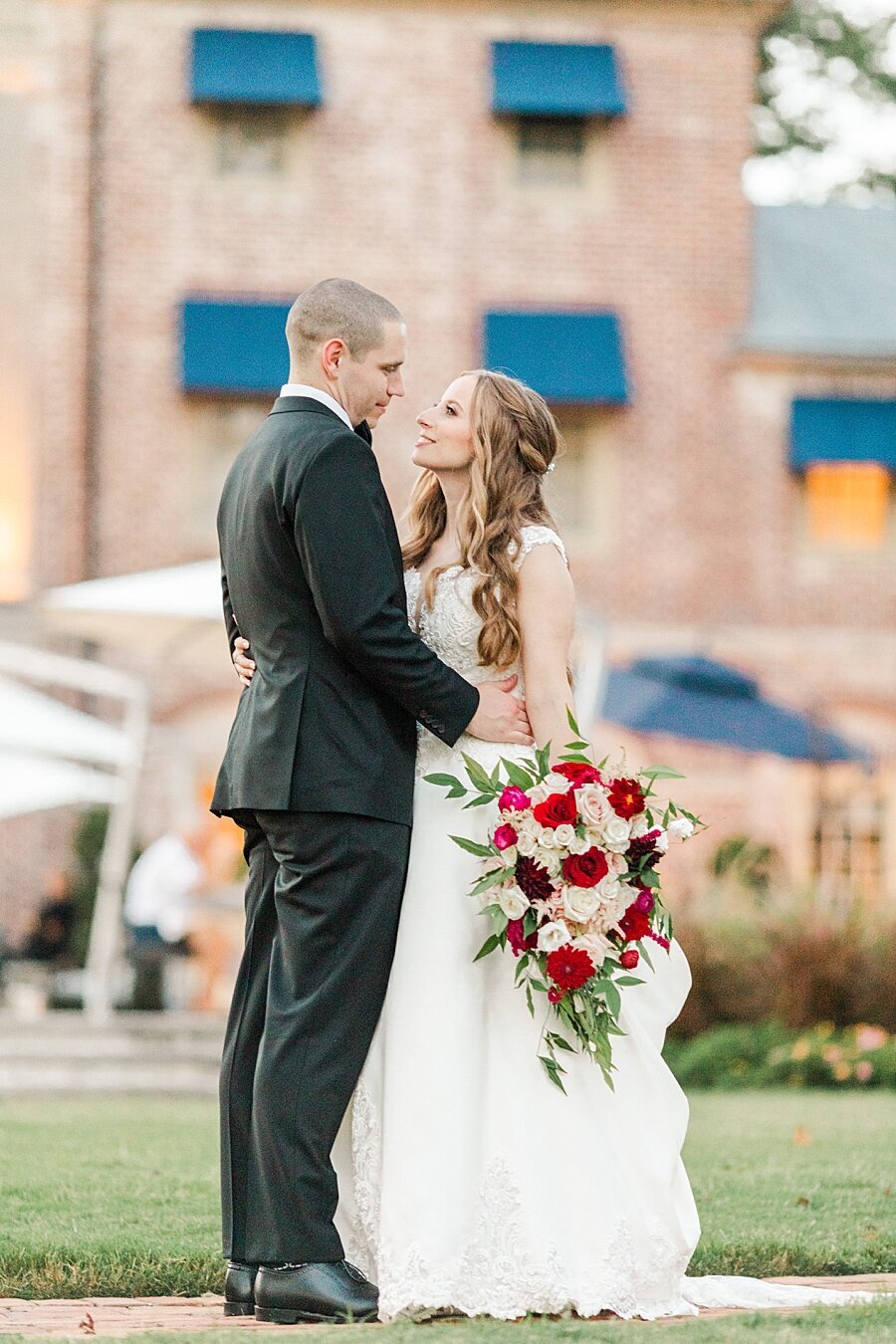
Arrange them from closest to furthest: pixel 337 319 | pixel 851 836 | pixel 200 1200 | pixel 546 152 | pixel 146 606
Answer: pixel 337 319 < pixel 200 1200 < pixel 146 606 < pixel 546 152 < pixel 851 836

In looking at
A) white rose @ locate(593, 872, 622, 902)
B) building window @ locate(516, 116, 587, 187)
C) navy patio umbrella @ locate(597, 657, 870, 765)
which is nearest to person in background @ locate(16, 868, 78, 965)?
navy patio umbrella @ locate(597, 657, 870, 765)

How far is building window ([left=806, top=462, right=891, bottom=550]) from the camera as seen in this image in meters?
21.1

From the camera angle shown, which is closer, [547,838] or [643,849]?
[547,838]

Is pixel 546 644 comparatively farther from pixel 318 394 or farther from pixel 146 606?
pixel 146 606

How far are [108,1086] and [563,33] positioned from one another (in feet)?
42.9

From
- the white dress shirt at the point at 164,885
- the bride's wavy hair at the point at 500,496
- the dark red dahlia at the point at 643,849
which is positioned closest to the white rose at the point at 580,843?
the dark red dahlia at the point at 643,849

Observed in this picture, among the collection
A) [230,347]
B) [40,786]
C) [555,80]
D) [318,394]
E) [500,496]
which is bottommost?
[40,786]

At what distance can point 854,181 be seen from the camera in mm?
31141

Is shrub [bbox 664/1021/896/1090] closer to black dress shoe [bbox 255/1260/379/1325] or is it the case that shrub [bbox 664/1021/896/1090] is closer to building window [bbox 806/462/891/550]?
black dress shoe [bbox 255/1260/379/1325]

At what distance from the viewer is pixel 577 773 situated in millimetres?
4812

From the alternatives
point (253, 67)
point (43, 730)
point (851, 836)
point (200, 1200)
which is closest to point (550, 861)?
point (200, 1200)

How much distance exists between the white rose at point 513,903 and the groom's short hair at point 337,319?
1342 mm

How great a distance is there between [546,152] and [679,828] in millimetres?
16980

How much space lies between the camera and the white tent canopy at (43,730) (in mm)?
13117
